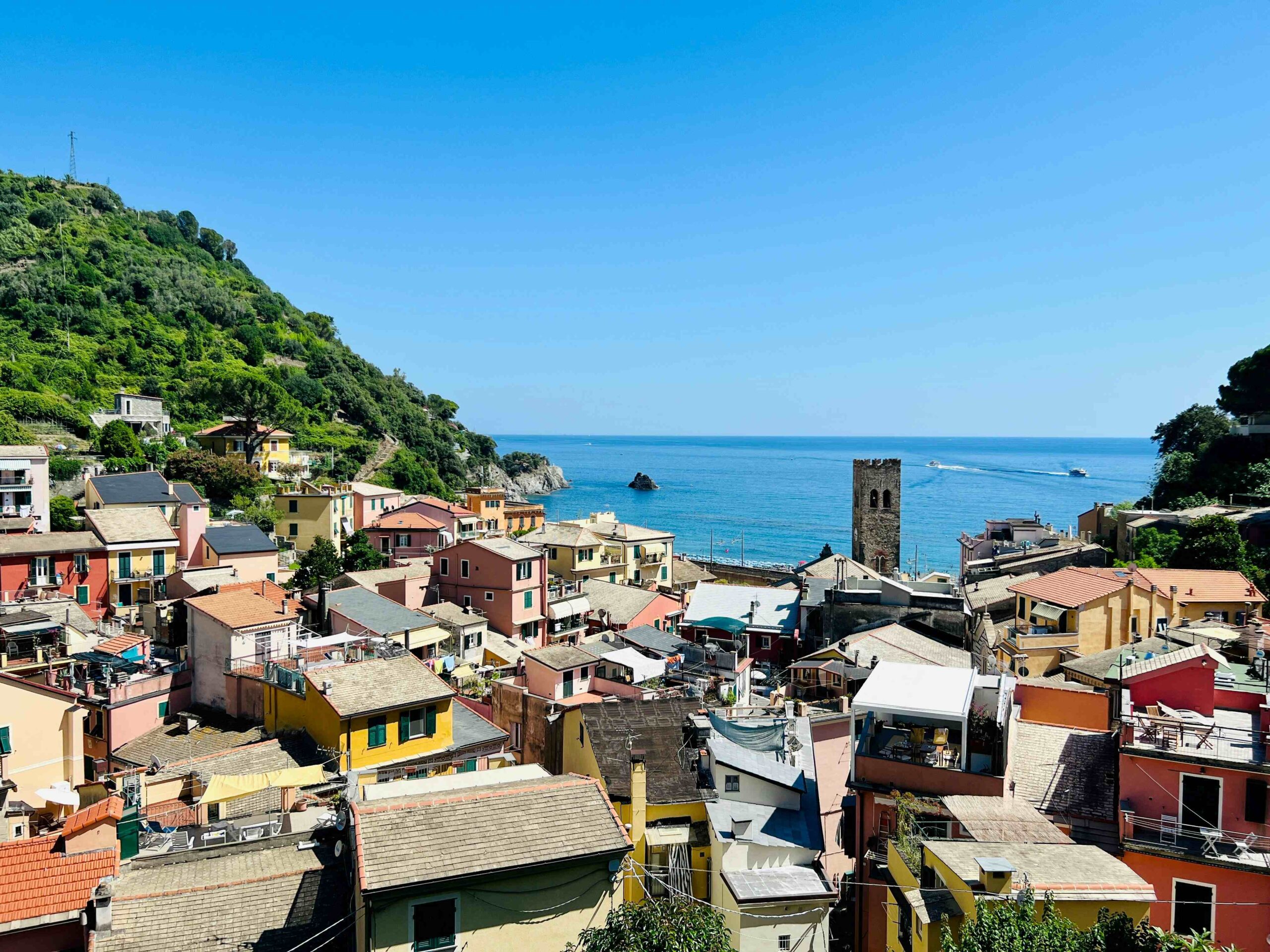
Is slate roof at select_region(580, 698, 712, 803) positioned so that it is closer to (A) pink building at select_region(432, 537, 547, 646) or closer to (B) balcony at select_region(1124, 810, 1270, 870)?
(B) balcony at select_region(1124, 810, 1270, 870)

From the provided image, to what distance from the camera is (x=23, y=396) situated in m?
56.8

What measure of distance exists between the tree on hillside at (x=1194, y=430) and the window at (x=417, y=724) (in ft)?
204

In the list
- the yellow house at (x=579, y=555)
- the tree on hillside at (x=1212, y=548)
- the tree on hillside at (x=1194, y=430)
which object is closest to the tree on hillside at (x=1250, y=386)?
the tree on hillside at (x=1194, y=430)

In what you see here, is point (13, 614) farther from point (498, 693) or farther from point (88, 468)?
point (88, 468)

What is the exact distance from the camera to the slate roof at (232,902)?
966 centimetres

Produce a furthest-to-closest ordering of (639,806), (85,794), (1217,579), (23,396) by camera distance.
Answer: (23,396) → (1217,579) → (85,794) → (639,806)

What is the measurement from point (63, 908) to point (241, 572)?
97.8ft

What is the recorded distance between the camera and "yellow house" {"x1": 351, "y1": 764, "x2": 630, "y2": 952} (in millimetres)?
8758

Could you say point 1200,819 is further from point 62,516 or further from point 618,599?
point 62,516

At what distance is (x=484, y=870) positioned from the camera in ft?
29.3

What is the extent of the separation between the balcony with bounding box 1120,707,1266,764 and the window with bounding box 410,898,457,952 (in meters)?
10.8

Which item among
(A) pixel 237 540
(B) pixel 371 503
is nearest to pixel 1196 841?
(A) pixel 237 540

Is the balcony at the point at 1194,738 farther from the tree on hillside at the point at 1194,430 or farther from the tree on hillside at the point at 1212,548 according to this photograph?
the tree on hillside at the point at 1194,430

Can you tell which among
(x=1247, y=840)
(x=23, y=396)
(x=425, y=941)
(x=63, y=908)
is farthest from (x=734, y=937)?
(x=23, y=396)
